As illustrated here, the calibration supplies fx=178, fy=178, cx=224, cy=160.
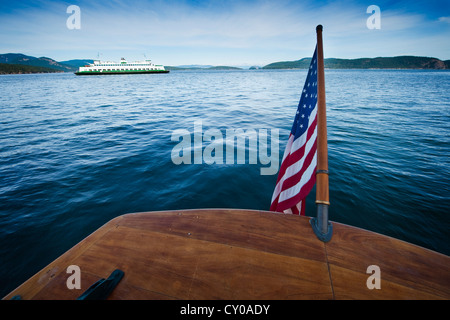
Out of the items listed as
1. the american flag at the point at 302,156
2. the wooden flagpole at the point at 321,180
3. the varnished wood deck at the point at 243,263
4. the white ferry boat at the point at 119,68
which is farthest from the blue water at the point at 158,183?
the white ferry boat at the point at 119,68

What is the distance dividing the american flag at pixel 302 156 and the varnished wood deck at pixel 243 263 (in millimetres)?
551

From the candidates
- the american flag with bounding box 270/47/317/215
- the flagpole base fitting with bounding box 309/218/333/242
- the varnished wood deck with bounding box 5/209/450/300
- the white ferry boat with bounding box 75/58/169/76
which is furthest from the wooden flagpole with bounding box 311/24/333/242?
the white ferry boat with bounding box 75/58/169/76

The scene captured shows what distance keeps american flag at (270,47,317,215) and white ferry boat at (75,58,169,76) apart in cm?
13098

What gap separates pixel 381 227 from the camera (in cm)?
427

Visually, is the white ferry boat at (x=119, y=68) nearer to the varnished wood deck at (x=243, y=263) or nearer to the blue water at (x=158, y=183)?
the blue water at (x=158, y=183)

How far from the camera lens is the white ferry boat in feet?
336

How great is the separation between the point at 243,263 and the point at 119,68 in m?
136

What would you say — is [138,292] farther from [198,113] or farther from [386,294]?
[198,113]

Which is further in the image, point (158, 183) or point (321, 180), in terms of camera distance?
point (158, 183)

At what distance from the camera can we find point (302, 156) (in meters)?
2.91

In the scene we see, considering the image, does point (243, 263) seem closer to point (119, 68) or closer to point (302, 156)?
point (302, 156)

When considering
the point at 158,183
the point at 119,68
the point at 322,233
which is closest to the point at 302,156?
the point at 322,233

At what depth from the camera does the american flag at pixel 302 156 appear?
270 centimetres

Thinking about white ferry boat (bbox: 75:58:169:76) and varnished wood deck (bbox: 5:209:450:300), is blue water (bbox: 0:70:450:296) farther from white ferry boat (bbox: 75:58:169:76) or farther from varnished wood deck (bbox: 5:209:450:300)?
white ferry boat (bbox: 75:58:169:76)
